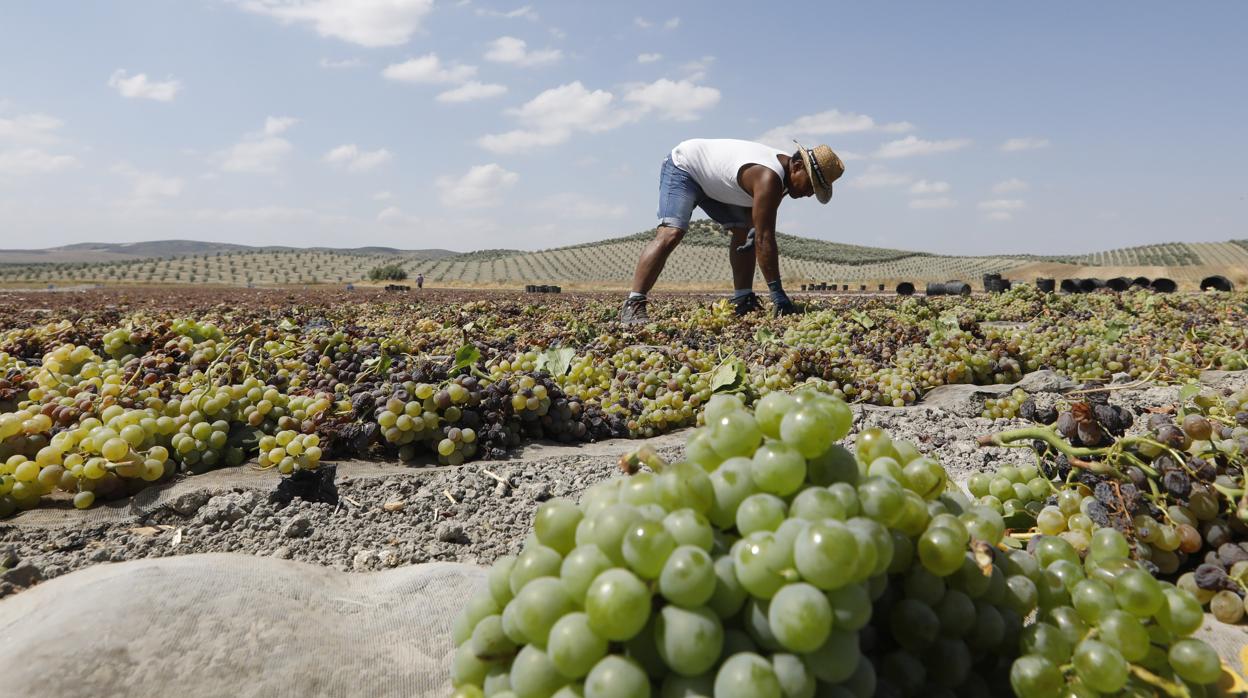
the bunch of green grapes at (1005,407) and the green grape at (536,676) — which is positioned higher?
the green grape at (536,676)

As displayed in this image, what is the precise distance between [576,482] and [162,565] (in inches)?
53.2

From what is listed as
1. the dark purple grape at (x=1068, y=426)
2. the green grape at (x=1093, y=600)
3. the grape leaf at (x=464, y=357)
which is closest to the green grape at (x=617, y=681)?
the green grape at (x=1093, y=600)

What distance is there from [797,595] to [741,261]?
23.9 ft

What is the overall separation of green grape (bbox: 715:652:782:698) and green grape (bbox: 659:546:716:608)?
75 mm

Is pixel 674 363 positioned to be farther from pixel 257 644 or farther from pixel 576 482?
pixel 257 644

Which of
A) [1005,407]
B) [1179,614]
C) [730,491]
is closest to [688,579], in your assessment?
[730,491]

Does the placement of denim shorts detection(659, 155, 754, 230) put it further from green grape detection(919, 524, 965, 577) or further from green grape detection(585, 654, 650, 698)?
green grape detection(585, 654, 650, 698)

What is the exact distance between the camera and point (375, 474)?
2.67m

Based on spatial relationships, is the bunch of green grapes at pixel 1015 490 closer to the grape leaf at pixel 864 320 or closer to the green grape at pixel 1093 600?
the green grape at pixel 1093 600

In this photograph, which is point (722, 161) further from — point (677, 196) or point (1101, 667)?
point (1101, 667)

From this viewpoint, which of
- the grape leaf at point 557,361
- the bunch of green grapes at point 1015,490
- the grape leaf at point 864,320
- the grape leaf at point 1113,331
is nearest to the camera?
the bunch of green grapes at point 1015,490

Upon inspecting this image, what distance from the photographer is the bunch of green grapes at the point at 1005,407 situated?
333 centimetres

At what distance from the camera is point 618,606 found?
78 cm

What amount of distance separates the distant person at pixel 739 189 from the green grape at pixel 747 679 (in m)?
5.93
